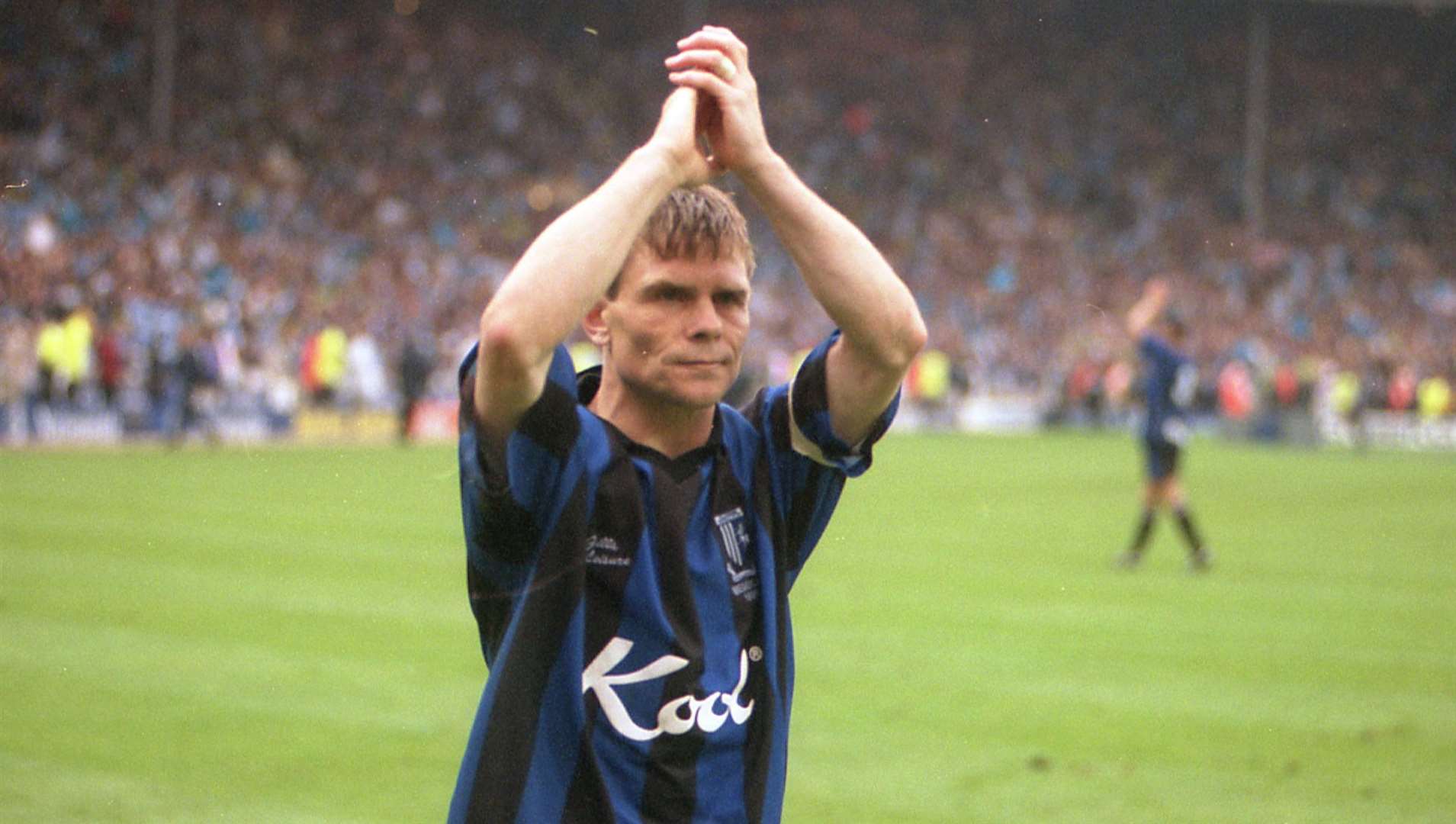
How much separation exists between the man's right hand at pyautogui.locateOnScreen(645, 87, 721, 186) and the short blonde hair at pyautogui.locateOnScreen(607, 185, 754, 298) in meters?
0.07

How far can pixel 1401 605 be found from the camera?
1190cm

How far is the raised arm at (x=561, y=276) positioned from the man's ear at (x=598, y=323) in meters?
0.19

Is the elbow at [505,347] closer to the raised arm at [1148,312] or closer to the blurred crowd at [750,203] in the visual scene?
the raised arm at [1148,312]

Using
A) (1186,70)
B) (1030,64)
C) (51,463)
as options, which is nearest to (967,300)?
(1030,64)

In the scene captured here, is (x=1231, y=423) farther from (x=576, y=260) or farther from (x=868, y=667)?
(x=576, y=260)

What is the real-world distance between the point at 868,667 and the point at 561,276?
269 inches

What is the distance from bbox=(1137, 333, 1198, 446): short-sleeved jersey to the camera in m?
13.9

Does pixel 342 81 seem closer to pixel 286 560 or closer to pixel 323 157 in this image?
pixel 323 157

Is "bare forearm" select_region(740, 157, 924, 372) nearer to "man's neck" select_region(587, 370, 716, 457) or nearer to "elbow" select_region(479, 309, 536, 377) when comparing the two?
"man's neck" select_region(587, 370, 716, 457)

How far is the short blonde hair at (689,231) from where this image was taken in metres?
2.77

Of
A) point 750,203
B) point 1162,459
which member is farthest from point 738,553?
point 750,203

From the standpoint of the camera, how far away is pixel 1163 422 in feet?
45.5

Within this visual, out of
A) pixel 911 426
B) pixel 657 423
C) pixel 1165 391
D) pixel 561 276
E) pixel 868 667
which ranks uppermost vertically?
pixel 561 276

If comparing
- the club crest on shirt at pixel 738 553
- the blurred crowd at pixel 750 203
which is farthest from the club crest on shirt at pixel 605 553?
the blurred crowd at pixel 750 203
